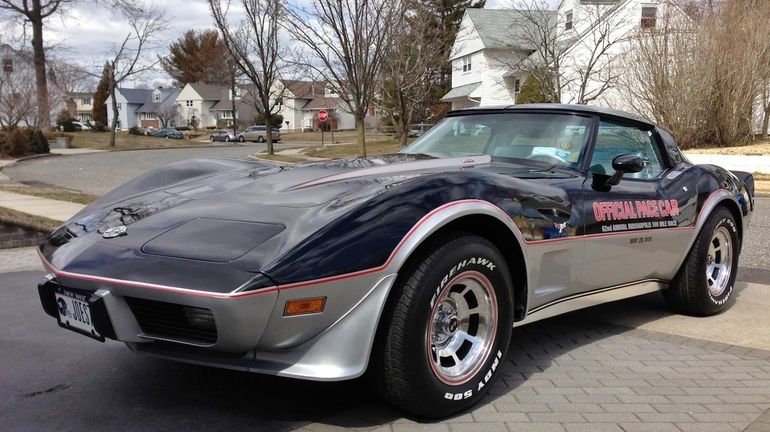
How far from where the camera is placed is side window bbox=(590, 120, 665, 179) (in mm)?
4070

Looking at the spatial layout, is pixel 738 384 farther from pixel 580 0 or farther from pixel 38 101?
pixel 38 101

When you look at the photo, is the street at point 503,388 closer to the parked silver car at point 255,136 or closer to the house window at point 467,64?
the house window at point 467,64

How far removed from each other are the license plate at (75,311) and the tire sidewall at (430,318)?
1336 mm

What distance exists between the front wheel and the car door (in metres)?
0.81

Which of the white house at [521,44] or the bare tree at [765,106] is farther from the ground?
the white house at [521,44]

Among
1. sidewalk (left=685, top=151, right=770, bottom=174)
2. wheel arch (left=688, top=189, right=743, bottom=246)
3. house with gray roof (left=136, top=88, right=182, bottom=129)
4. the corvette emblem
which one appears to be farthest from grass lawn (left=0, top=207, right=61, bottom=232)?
house with gray roof (left=136, top=88, right=182, bottom=129)

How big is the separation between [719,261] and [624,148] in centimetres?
133

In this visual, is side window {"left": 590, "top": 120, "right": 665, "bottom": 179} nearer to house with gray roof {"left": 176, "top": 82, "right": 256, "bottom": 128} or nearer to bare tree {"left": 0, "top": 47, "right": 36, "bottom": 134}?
bare tree {"left": 0, "top": 47, "right": 36, "bottom": 134}

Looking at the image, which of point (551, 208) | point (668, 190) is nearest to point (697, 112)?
point (668, 190)

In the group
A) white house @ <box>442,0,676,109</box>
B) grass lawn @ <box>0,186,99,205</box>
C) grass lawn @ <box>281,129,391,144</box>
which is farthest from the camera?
grass lawn @ <box>281,129,391,144</box>

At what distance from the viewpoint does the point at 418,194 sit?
278cm

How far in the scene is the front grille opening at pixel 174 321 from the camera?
244 centimetres

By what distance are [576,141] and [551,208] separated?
0.86 metres

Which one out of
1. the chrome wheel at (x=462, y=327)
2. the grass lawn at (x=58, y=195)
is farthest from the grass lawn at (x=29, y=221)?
the chrome wheel at (x=462, y=327)
